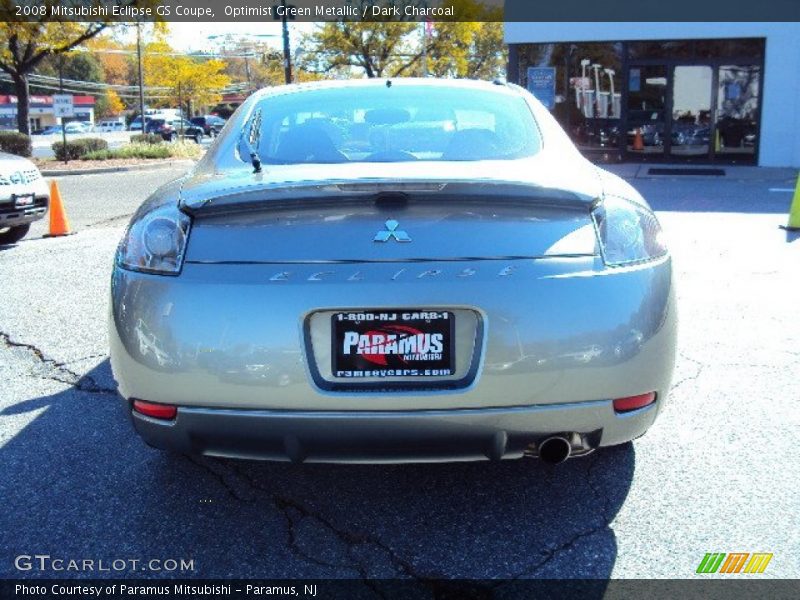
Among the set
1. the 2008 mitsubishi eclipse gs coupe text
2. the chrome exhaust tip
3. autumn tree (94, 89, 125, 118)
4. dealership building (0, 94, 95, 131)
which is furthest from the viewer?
autumn tree (94, 89, 125, 118)

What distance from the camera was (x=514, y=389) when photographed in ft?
8.05

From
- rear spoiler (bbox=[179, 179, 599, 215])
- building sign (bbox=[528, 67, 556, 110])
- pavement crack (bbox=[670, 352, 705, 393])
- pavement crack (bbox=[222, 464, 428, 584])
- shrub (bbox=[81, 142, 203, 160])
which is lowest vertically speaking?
pavement crack (bbox=[222, 464, 428, 584])

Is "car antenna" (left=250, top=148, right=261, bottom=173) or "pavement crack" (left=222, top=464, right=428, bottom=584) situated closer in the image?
"pavement crack" (left=222, top=464, right=428, bottom=584)

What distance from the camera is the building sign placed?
2036 centimetres

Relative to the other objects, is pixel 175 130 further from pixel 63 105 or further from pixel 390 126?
pixel 390 126

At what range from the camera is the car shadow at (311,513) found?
2629 mm

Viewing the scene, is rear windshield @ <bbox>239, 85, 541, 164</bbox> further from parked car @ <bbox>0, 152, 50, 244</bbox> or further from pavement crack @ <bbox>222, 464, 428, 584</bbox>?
parked car @ <bbox>0, 152, 50, 244</bbox>

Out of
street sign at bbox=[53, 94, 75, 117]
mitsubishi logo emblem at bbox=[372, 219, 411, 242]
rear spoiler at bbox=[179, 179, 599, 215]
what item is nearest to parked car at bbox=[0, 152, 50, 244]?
rear spoiler at bbox=[179, 179, 599, 215]

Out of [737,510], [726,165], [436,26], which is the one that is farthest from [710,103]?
[436,26]

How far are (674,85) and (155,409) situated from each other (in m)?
18.9

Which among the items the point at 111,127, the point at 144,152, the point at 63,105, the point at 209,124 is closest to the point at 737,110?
the point at 144,152

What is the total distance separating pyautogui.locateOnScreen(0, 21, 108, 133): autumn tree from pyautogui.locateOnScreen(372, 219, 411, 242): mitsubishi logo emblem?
25.3m

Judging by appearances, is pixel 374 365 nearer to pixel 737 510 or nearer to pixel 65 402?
pixel 737 510

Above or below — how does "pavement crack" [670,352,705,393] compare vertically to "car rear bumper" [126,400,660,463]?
below
